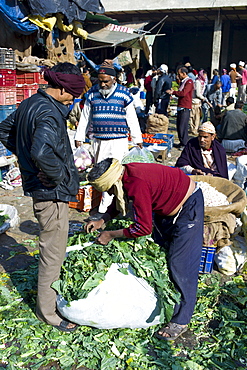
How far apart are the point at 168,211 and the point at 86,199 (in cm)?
280

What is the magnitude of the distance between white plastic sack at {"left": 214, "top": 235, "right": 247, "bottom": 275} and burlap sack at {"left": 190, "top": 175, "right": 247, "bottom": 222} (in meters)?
0.40

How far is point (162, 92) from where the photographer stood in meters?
11.2

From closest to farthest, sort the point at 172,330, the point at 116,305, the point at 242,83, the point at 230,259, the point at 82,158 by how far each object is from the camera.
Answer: the point at 116,305 < the point at 172,330 < the point at 230,259 < the point at 82,158 < the point at 242,83

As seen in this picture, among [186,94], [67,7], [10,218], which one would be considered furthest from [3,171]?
[67,7]

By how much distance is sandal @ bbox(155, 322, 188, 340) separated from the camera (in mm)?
3084

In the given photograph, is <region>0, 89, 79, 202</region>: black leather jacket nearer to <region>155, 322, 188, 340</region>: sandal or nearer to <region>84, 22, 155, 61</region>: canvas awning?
<region>155, 322, 188, 340</region>: sandal

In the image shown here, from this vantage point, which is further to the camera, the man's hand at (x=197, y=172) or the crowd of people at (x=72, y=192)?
the man's hand at (x=197, y=172)

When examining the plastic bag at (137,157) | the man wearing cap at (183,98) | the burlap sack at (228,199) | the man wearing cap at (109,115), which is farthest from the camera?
the man wearing cap at (183,98)

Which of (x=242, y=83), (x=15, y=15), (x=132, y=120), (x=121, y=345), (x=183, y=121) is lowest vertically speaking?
(x=121, y=345)

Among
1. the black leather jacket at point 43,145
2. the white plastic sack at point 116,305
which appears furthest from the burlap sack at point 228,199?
the black leather jacket at point 43,145

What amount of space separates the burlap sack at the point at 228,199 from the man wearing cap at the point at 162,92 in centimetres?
694

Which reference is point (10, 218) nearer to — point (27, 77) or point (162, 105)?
point (27, 77)

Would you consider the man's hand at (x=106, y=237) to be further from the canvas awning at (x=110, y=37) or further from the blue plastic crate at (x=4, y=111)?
the canvas awning at (x=110, y=37)

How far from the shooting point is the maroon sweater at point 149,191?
292 cm
